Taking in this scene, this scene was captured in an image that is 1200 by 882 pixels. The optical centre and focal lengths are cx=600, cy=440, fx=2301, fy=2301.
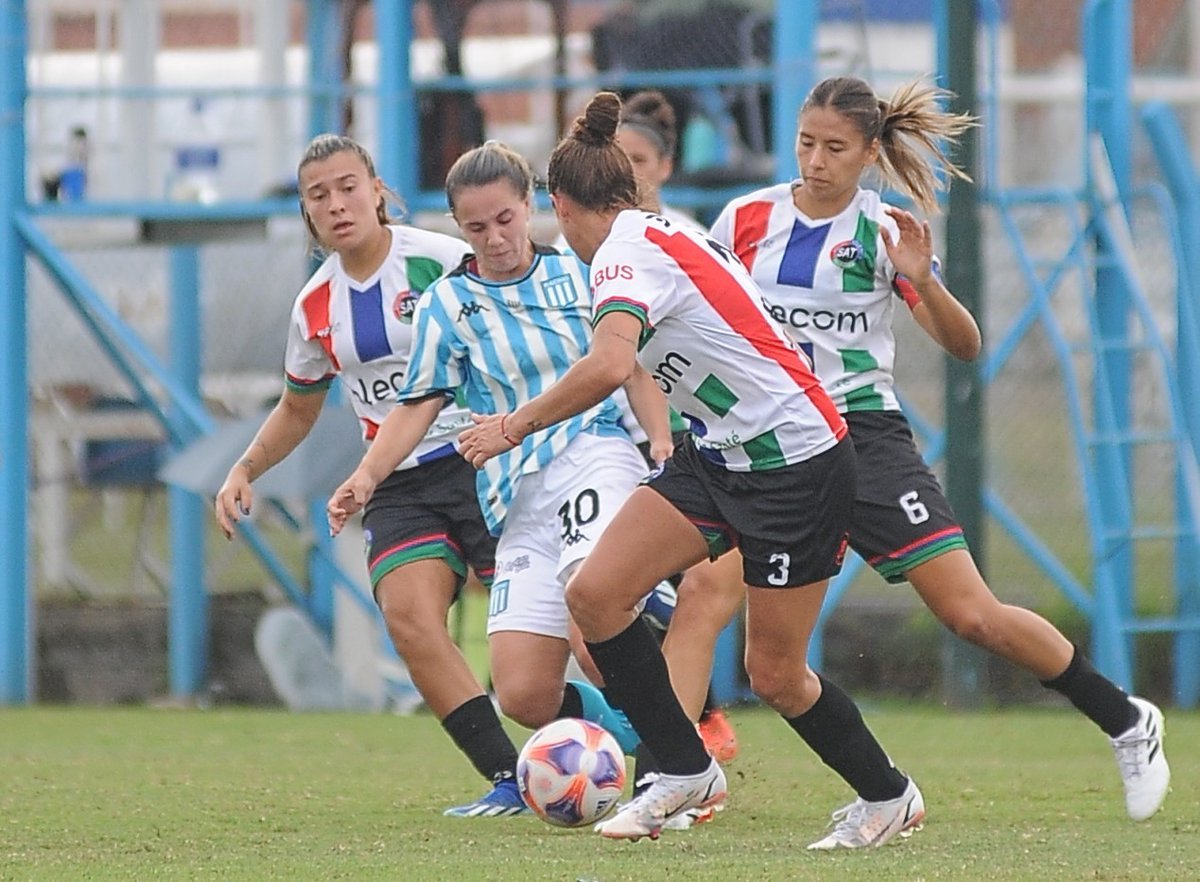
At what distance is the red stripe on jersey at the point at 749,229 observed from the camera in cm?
666

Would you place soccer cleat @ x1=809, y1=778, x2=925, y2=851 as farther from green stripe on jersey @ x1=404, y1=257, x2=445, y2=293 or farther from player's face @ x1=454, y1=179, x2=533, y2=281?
green stripe on jersey @ x1=404, y1=257, x2=445, y2=293

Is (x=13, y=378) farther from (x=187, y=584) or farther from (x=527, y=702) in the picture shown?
(x=527, y=702)

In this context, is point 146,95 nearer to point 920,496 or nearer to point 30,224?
point 30,224

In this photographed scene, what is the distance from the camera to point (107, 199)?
12867 mm

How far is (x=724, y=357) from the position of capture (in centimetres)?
559

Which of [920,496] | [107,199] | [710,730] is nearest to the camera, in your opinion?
[920,496]

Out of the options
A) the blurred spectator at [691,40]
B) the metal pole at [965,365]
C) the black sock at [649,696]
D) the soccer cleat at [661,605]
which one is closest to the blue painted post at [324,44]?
the blurred spectator at [691,40]

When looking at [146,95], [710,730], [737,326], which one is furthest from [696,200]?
[737,326]

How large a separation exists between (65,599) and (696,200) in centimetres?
494

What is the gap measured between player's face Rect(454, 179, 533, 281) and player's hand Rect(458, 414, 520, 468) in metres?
1.07

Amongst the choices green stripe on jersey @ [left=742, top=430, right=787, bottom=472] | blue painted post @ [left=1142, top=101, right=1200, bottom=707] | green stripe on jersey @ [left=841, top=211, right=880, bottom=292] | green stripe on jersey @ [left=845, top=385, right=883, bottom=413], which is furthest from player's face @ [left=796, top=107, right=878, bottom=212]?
blue painted post @ [left=1142, top=101, right=1200, bottom=707]

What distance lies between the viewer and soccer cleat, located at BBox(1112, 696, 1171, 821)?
6.27 meters

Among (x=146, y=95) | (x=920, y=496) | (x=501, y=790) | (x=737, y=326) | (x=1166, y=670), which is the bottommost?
(x=1166, y=670)

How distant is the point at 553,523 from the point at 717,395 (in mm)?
1077
